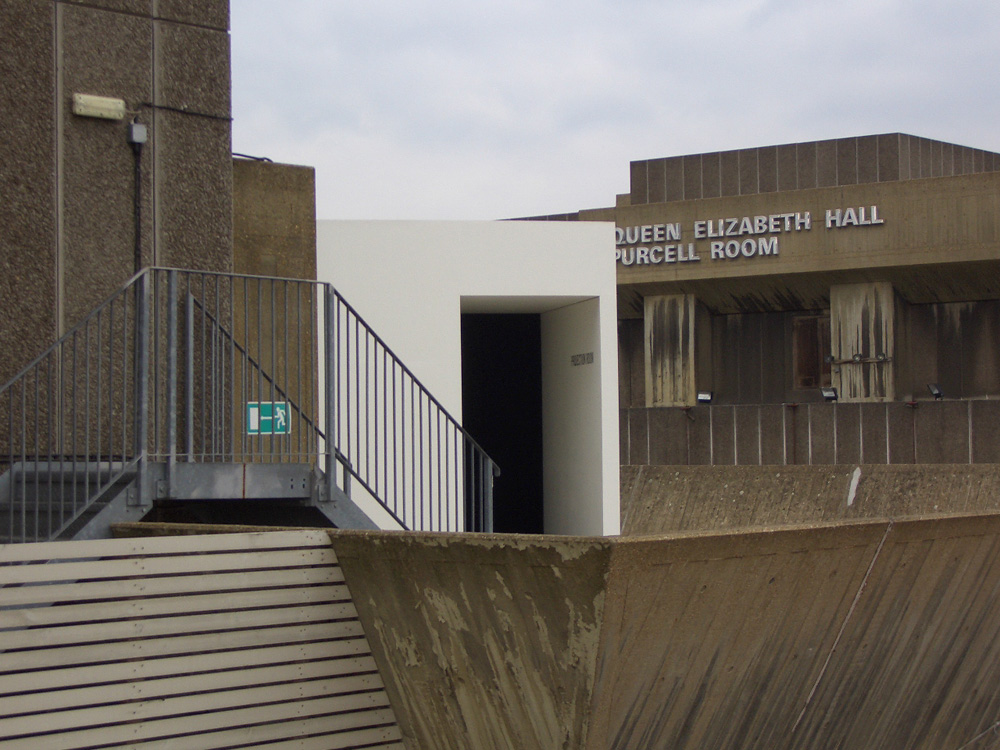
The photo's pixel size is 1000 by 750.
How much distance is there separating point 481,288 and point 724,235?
15.0m

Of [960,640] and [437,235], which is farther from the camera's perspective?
[437,235]

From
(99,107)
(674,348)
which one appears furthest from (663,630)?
(674,348)

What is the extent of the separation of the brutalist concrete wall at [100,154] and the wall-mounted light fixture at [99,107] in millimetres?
65

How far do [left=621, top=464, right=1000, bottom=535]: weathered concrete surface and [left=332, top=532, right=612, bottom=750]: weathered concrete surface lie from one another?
14940 mm

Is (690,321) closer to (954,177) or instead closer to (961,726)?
(954,177)

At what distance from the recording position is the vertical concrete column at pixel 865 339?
26.5 m

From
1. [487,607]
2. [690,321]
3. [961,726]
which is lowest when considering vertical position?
[961,726]

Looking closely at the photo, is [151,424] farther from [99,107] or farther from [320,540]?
[320,540]

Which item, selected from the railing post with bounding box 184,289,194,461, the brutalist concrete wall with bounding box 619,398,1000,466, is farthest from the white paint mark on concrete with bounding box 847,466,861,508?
the railing post with bounding box 184,289,194,461

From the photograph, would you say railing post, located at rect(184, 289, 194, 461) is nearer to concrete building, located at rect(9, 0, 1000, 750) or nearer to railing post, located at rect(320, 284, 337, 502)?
concrete building, located at rect(9, 0, 1000, 750)

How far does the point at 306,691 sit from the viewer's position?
6113 millimetres

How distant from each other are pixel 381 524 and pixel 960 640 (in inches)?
236

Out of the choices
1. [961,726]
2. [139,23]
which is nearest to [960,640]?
[961,726]

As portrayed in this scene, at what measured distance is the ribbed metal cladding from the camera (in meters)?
5.56
